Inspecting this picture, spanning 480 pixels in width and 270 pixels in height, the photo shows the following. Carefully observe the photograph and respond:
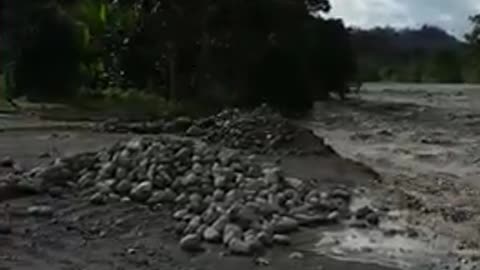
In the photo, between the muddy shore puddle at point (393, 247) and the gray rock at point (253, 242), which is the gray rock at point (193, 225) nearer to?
the gray rock at point (253, 242)

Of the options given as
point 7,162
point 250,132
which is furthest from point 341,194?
point 250,132

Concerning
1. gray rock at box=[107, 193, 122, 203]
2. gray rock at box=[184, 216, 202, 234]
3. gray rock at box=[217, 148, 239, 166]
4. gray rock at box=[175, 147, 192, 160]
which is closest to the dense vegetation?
gray rock at box=[217, 148, 239, 166]

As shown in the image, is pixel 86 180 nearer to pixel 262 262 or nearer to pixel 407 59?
pixel 262 262

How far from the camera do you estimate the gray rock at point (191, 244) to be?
397 inches

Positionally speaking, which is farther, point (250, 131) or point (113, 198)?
point (250, 131)

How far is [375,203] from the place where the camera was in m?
13.5

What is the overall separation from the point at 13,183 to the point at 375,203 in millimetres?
4531

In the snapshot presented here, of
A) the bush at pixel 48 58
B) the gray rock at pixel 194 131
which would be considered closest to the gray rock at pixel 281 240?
the gray rock at pixel 194 131

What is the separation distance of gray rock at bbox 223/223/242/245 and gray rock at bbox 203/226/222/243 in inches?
2.4

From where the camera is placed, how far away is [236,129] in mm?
20422

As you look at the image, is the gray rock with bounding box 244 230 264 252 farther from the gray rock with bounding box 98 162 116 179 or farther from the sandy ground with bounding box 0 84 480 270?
the gray rock with bounding box 98 162 116 179

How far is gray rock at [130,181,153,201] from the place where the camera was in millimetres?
12250

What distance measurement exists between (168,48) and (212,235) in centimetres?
2087

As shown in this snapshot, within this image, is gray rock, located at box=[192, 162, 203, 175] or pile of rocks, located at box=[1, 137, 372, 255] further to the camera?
gray rock, located at box=[192, 162, 203, 175]
